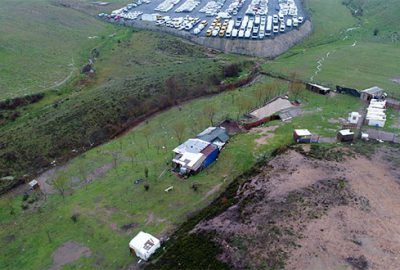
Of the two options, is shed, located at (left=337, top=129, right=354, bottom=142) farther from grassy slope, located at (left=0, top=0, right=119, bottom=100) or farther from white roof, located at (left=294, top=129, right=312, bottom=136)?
grassy slope, located at (left=0, top=0, right=119, bottom=100)

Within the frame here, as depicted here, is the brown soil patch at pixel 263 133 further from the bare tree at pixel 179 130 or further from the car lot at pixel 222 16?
the car lot at pixel 222 16

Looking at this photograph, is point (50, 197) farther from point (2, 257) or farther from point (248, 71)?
point (248, 71)

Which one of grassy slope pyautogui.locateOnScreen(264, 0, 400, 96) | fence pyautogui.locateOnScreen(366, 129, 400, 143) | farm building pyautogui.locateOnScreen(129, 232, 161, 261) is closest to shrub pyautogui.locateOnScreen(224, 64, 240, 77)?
grassy slope pyautogui.locateOnScreen(264, 0, 400, 96)

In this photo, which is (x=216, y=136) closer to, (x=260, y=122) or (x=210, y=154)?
(x=210, y=154)

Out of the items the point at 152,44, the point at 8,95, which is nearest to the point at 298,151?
the point at 8,95

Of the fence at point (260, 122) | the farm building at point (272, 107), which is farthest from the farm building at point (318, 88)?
the fence at point (260, 122)

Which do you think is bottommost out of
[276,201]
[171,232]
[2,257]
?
[2,257]
